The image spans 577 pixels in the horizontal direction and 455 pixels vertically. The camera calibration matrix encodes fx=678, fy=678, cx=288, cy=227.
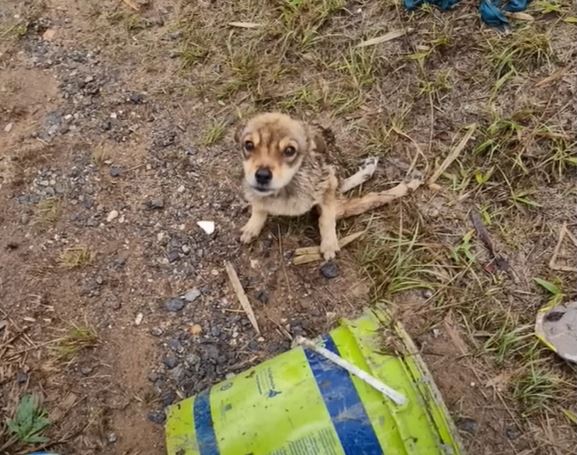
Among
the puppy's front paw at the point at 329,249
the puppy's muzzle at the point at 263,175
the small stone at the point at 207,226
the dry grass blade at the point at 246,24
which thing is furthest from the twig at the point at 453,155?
the dry grass blade at the point at 246,24

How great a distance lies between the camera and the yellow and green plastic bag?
222 centimetres

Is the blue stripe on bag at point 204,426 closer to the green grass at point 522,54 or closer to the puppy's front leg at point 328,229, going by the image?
the puppy's front leg at point 328,229

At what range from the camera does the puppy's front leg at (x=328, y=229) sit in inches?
128

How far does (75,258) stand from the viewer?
10.9 ft

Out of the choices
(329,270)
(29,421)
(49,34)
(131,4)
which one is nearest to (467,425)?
(329,270)

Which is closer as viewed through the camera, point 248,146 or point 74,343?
point 248,146

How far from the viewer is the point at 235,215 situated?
11.5 ft

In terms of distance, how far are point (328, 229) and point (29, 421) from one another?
1575mm

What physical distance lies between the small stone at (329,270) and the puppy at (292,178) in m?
0.03

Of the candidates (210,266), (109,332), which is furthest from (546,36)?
(109,332)

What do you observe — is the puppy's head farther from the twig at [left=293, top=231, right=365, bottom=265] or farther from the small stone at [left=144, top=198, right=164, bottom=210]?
the small stone at [left=144, top=198, right=164, bottom=210]

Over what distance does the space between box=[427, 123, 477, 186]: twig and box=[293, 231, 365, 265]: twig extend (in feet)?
1.65

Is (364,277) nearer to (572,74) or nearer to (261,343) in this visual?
(261,343)

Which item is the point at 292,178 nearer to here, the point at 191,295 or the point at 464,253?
the point at 191,295
